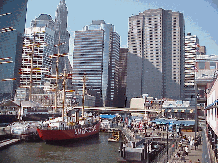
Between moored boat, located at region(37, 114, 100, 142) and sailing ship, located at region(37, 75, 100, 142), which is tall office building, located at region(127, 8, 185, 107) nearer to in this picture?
moored boat, located at region(37, 114, 100, 142)

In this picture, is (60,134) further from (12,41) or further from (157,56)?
(12,41)

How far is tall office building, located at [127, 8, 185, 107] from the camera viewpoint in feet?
537

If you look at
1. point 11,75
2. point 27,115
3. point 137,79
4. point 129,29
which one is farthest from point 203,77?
point 11,75

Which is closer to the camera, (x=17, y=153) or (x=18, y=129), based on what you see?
(x=17, y=153)

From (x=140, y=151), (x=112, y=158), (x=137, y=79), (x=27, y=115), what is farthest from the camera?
(x=137, y=79)

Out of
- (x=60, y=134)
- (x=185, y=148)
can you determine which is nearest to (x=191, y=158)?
(x=185, y=148)

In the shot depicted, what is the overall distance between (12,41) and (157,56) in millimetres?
110642

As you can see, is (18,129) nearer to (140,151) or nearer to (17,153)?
(17,153)

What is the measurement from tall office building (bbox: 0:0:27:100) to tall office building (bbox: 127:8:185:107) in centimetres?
8372

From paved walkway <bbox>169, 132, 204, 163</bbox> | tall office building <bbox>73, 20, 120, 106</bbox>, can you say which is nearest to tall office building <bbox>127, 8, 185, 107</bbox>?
tall office building <bbox>73, 20, 120, 106</bbox>

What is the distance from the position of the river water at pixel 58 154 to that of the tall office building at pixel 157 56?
12683 cm

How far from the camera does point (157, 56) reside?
168125 mm

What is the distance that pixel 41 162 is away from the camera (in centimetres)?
3025

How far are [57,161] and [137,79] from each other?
14118 centimetres
